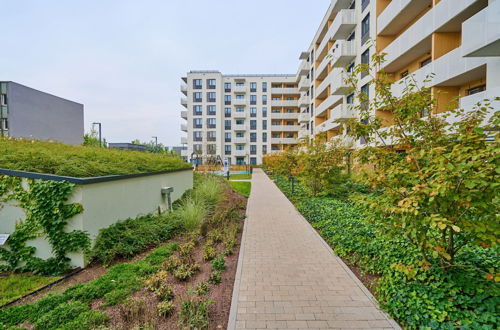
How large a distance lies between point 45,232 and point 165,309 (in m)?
3.44

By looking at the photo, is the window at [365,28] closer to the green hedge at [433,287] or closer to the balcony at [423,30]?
the balcony at [423,30]

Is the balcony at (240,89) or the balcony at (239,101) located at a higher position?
the balcony at (240,89)

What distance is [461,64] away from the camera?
980 cm

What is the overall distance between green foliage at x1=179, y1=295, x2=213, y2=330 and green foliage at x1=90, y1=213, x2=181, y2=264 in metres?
2.08

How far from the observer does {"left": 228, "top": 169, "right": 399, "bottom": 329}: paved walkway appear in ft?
9.95

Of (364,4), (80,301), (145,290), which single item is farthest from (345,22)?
(80,301)

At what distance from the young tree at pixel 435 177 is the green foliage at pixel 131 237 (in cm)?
475

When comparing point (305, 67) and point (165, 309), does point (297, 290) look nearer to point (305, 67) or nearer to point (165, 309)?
point (165, 309)

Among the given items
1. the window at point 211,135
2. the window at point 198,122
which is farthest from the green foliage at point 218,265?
the window at point 198,122

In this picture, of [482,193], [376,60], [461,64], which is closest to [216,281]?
[482,193]

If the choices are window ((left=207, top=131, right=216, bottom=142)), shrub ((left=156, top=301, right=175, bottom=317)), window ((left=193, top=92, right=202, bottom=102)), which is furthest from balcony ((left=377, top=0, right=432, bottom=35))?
window ((left=193, top=92, right=202, bottom=102))

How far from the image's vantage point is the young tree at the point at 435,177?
2400 mm

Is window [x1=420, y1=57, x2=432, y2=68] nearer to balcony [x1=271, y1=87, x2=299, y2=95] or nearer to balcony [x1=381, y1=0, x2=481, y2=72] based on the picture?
balcony [x1=381, y1=0, x2=481, y2=72]

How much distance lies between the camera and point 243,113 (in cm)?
4919
